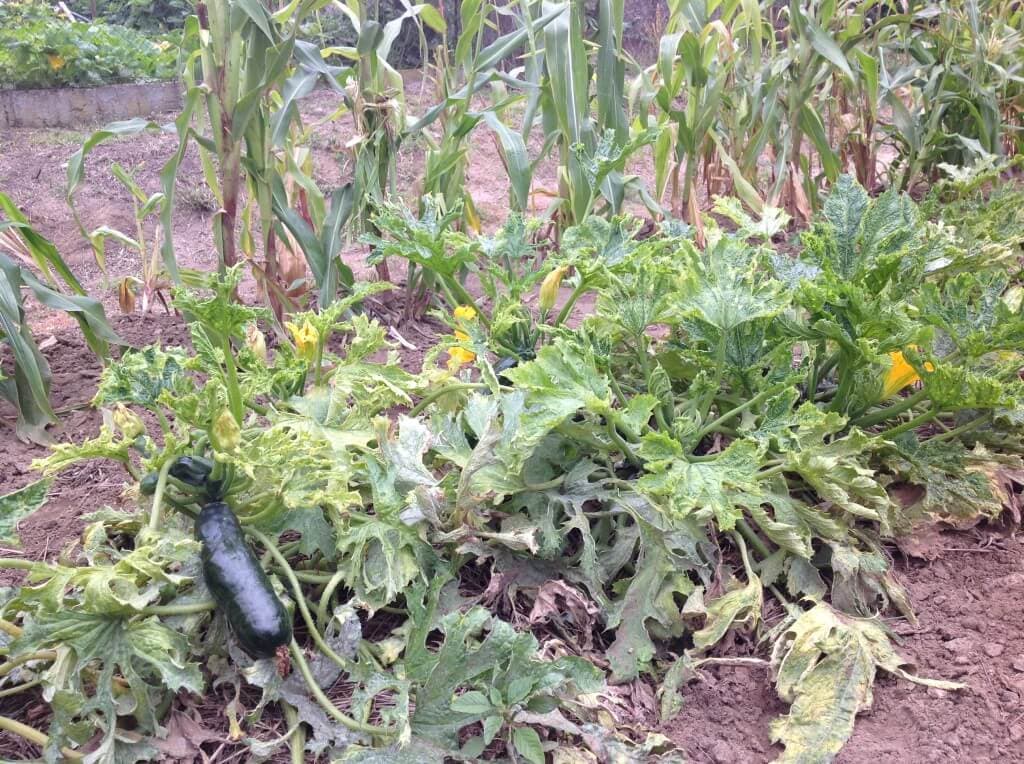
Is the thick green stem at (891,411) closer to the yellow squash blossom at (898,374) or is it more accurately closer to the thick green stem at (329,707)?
the yellow squash blossom at (898,374)

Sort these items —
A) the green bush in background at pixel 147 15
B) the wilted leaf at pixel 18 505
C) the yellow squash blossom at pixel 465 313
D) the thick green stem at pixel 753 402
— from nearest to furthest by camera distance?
the wilted leaf at pixel 18 505 → the thick green stem at pixel 753 402 → the yellow squash blossom at pixel 465 313 → the green bush in background at pixel 147 15

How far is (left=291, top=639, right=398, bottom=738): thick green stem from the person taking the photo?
4.70ft

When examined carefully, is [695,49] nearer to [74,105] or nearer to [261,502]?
[261,502]

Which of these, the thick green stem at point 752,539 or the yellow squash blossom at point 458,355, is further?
the yellow squash blossom at point 458,355

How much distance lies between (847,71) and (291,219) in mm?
2438

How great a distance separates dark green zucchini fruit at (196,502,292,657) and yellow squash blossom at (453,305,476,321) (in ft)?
2.62

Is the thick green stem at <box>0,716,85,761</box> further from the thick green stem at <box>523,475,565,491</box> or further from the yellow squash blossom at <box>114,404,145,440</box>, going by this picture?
the thick green stem at <box>523,475,565,491</box>

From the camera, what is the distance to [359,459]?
6.15ft

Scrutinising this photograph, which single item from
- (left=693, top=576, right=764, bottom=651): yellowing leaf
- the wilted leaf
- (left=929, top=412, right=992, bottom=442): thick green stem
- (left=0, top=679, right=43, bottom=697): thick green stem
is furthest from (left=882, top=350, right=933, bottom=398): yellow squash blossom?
(left=0, top=679, right=43, bottom=697): thick green stem

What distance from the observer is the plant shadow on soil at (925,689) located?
150 cm

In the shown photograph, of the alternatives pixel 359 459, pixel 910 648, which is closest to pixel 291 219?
pixel 359 459

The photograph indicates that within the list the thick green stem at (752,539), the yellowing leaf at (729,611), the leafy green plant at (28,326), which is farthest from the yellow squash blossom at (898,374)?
the leafy green plant at (28,326)

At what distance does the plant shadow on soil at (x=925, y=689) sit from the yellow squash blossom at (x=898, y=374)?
14.9 inches

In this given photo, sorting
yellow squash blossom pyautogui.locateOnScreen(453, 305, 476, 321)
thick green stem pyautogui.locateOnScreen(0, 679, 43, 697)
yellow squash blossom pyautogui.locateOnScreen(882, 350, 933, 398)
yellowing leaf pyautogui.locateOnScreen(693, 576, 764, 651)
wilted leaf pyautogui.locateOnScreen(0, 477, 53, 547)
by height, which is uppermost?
wilted leaf pyautogui.locateOnScreen(0, 477, 53, 547)
